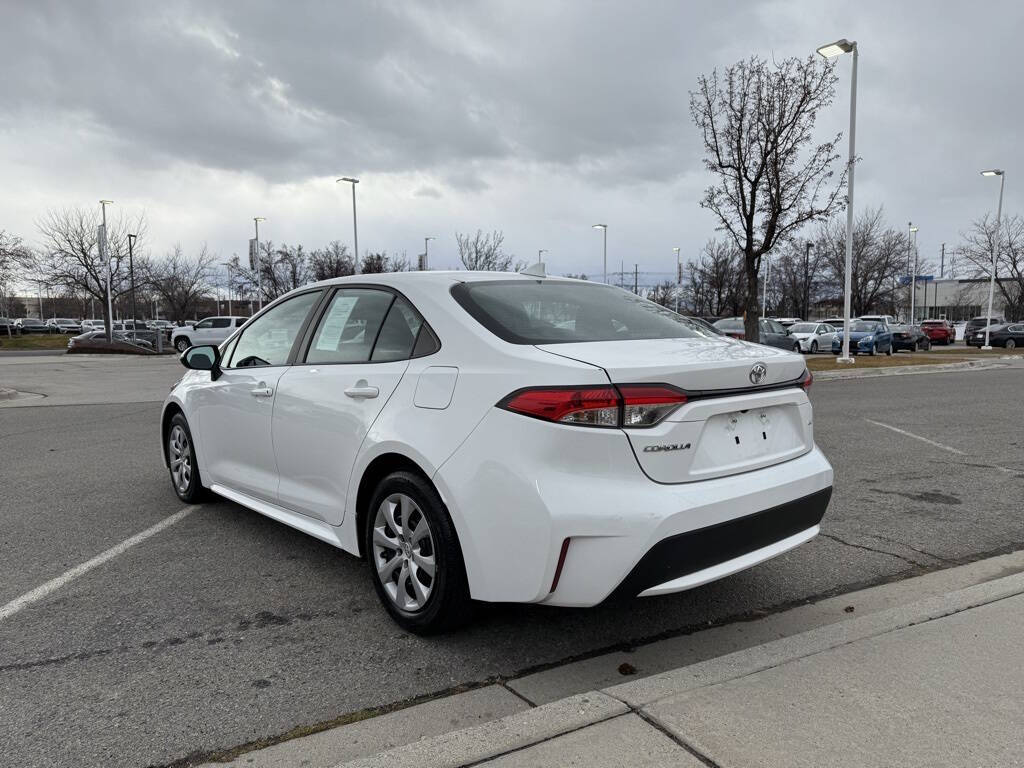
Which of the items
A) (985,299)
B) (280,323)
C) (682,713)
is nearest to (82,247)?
(280,323)

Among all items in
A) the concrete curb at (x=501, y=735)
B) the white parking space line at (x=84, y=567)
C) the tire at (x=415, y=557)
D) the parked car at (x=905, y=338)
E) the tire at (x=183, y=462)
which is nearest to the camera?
the concrete curb at (x=501, y=735)

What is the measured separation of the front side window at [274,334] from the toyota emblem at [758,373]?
7.96 ft

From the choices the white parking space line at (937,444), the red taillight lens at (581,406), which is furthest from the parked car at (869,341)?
the red taillight lens at (581,406)

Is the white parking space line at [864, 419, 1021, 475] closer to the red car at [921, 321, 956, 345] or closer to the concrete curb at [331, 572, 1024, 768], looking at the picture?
the concrete curb at [331, 572, 1024, 768]

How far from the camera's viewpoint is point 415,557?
3236 millimetres

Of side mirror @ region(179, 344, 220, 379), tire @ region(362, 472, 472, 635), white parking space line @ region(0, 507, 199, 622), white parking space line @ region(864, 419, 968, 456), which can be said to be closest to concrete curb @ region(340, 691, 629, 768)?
tire @ region(362, 472, 472, 635)

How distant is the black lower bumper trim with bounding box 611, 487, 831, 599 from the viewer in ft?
8.97

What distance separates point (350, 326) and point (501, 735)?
217cm

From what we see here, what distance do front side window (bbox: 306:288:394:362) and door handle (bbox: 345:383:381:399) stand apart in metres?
0.18

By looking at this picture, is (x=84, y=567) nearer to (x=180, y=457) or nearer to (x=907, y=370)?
Answer: (x=180, y=457)

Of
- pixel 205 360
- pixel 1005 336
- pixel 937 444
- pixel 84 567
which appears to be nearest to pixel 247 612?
pixel 84 567

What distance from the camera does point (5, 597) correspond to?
12.5ft

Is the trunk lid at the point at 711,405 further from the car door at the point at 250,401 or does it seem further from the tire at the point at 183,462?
the tire at the point at 183,462

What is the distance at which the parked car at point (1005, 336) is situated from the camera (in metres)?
40.0
